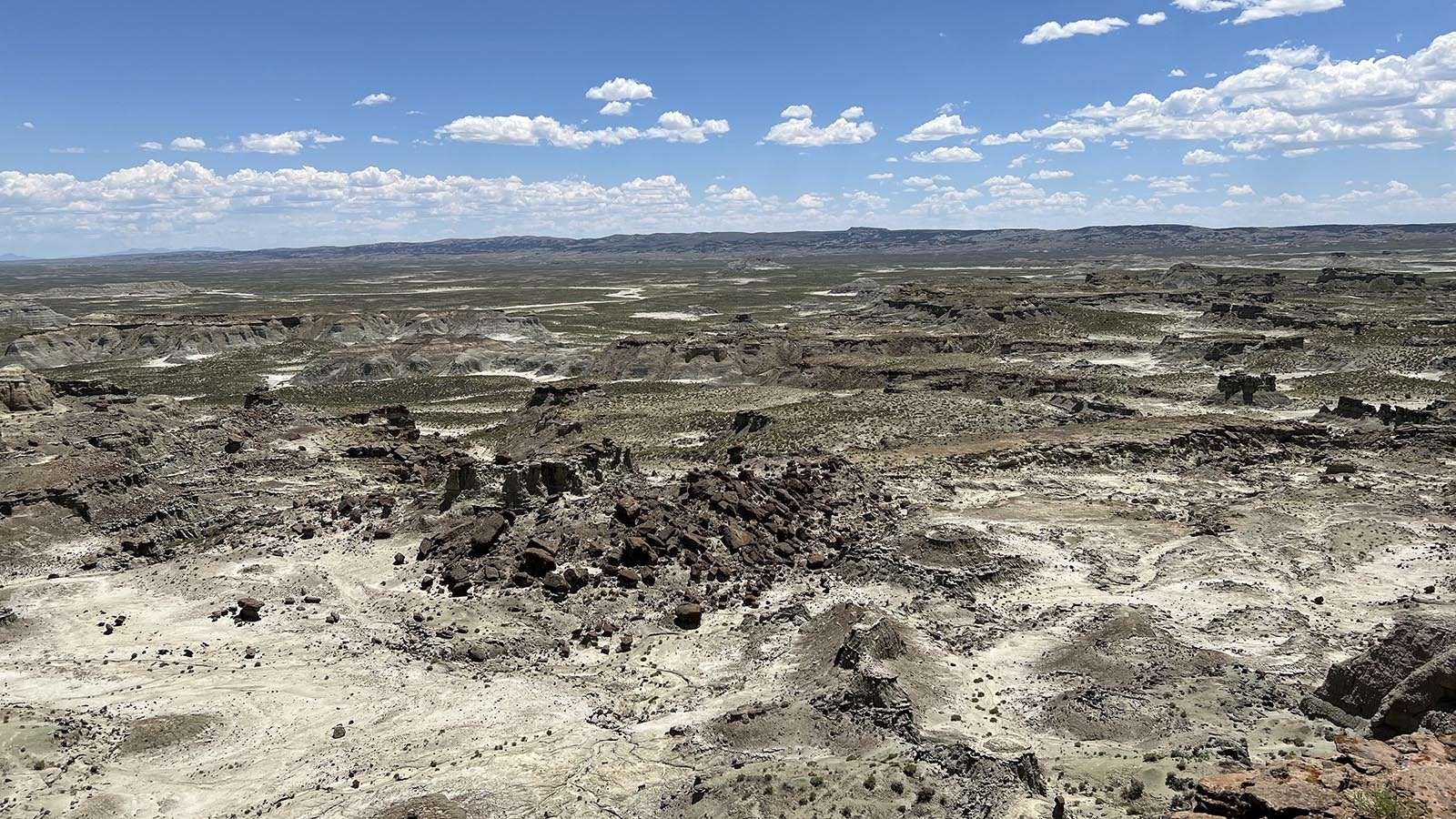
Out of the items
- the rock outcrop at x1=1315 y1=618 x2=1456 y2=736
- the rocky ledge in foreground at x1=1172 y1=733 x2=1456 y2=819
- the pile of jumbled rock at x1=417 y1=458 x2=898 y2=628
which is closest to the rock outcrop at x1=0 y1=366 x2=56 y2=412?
the pile of jumbled rock at x1=417 y1=458 x2=898 y2=628

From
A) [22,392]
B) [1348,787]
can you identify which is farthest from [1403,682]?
[22,392]

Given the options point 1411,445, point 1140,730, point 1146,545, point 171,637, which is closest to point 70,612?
point 171,637

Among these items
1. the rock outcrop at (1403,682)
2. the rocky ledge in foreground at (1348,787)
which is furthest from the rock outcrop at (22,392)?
the rock outcrop at (1403,682)

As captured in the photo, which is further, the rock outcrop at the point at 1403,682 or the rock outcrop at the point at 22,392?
the rock outcrop at the point at 22,392

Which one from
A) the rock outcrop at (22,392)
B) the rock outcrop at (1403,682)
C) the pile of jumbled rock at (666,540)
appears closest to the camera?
the rock outcrop at (1403,682)

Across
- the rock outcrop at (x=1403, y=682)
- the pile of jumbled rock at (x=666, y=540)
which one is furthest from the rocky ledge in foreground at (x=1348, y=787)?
the pile of jumbled rock at (x=666, y=540)

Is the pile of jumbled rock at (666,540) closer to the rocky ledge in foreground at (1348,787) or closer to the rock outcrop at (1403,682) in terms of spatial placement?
the rock outcrop at (1403,682)

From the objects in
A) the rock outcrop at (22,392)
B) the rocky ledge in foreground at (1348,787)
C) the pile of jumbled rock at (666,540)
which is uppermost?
the rock outcrop at (22,392)

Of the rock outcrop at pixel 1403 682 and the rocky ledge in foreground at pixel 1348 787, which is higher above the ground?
the rocky ledge in foreground at pixel 1348 787

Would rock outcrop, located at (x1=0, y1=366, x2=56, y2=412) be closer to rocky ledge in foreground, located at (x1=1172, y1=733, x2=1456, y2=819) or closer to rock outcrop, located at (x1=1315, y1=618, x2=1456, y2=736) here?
rocky ledge in foreground, located at (x1=1172, y1=733, x2=1456, y2=819)

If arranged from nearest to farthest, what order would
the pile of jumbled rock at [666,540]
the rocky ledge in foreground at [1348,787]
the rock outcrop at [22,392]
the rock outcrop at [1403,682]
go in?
the rocky ledge in foreground at [1348,787] < the rock outcrop at [1403,682] < the pile of jumbled rock at [666,540] < the rock outcrop at [22,392]
